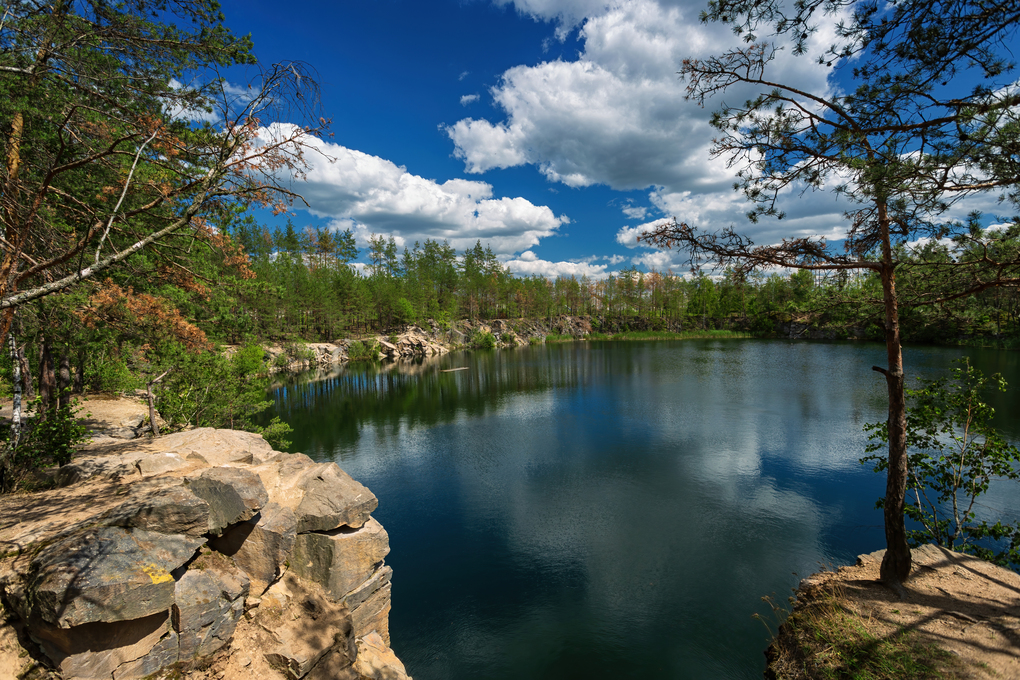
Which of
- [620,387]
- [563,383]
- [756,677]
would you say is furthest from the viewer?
[563,383]

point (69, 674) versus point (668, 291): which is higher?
point (668, 291)

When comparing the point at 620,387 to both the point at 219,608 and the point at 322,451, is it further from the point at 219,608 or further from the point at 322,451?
the point at 219,608

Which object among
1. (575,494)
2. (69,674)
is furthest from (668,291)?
(69,674)

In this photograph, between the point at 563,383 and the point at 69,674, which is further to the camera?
the point at 563,383

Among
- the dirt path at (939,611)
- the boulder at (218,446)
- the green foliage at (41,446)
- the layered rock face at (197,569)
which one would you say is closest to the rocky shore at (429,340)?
the boulder at (218,446)

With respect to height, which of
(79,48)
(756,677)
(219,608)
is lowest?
(756,677)

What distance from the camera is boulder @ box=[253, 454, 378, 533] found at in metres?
7.85

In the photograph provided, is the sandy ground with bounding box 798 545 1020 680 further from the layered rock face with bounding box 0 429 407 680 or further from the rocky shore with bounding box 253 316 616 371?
the rocky shore with bounding box 253 316 616 371

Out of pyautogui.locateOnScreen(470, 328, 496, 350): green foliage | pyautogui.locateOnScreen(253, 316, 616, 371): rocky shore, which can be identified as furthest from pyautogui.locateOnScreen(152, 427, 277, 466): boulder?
pyautogui.locateOnScreen(470, 328, 496, 350): green foliage

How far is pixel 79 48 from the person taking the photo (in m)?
5.75

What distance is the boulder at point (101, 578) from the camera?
428 cm

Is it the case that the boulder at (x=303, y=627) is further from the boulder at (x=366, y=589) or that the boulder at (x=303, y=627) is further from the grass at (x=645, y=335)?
the grass at (x=645, y=335)

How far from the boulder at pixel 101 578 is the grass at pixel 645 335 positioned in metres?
81.4

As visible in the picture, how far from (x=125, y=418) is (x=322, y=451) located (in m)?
7.90
